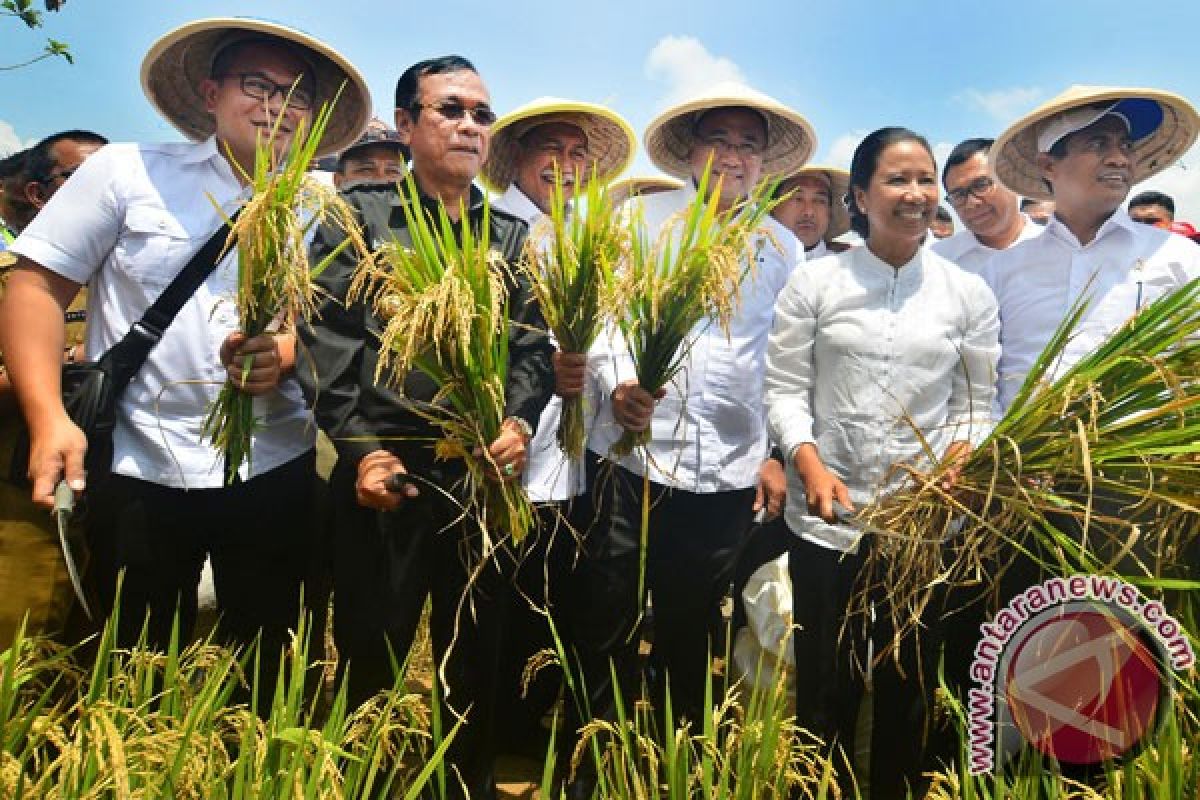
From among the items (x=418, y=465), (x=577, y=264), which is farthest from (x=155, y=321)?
(x=577, y=264)

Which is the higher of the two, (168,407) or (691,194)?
(691,194)

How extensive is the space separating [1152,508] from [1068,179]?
151 cm

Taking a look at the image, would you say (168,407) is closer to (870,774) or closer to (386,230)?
(386,230)

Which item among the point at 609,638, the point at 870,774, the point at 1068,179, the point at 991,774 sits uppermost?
the point at 1068,179

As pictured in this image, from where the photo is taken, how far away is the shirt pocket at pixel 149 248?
2.22 m

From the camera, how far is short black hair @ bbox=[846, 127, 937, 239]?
8.32 ft

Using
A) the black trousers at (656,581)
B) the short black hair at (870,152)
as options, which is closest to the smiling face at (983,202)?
the short black hair at (870,152)

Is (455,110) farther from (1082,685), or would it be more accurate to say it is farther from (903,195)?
(1082,685)

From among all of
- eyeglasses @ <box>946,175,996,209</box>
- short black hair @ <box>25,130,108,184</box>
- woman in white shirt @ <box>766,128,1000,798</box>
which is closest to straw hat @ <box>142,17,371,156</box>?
short black hair @ <box>25,130,108,184</box>

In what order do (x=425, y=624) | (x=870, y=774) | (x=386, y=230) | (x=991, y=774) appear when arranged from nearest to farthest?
(x=991, y=774) → (x=386, y=230) → (x=870, y=774) → (x=425, y=624)

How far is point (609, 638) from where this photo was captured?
2668mm

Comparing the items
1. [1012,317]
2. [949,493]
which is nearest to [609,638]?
[949,493]

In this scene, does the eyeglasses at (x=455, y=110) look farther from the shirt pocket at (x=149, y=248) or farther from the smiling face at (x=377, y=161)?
the smiling face at (x=377, y=161)

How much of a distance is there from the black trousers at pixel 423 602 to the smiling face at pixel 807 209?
2.96 m
